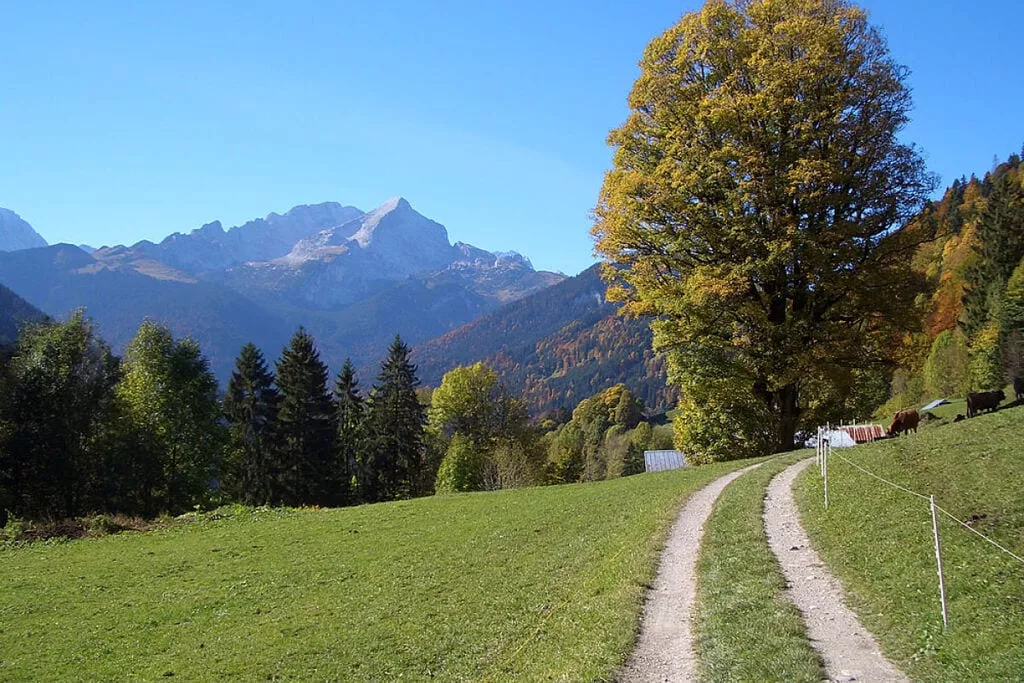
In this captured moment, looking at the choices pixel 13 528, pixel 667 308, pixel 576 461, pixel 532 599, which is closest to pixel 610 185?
pixel 667 308

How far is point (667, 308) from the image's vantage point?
2531 centimetres

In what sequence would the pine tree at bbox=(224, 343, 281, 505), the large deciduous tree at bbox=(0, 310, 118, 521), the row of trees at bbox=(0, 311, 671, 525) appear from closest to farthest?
the large deciduous tree at bbox=(0, 310, 118, 521) → the row of trees at bbox=(0, 311, 671, 525) → the pine tree at bbox=(224, 343, 281, 505)

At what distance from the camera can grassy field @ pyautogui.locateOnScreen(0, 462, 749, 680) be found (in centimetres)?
1127

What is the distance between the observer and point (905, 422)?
74.4 ft

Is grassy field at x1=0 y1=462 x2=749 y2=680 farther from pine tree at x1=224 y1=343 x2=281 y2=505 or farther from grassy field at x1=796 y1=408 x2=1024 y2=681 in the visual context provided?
pine tree at x1=224 y1=343 x2=281 y2=505

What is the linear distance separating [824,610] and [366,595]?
1014cm

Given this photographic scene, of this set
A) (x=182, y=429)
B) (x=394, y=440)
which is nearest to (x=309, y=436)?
(x=394, y=440)

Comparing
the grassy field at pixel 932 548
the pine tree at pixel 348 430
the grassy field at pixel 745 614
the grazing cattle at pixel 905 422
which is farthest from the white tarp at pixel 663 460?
the pine tree at pixel 348 430

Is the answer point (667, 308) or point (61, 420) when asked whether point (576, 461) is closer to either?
point (61, 420)

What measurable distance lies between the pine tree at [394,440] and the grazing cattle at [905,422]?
159 ft

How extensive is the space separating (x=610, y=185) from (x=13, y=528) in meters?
27.7

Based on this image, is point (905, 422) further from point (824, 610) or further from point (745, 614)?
point (745, 614)

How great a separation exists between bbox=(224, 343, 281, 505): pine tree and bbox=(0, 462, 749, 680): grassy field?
3351 centimetres

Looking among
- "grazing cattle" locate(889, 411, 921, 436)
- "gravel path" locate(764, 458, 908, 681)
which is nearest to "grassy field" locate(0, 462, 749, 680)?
"gravel path" locate(764, 458, 908, 681)
